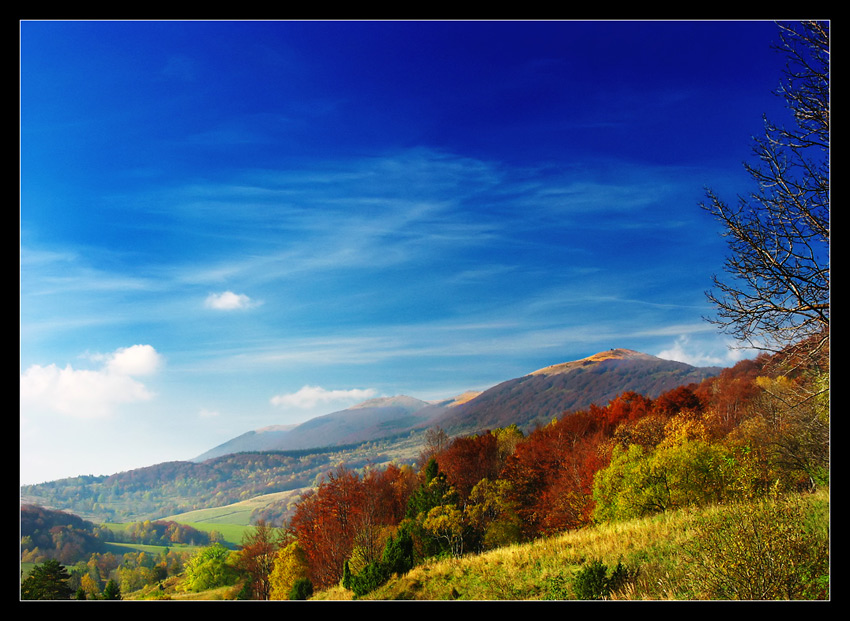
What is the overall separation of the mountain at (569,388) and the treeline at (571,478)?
3705 centimetres

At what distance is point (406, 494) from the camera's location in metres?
49.5

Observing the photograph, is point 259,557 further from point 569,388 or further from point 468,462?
point 569,388

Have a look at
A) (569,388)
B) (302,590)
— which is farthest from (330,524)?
(569,388)

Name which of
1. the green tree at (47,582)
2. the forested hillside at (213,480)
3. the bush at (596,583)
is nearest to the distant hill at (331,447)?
the forested hillside at (213,480)

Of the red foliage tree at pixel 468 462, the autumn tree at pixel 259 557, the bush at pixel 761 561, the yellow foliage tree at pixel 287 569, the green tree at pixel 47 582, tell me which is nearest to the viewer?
the bush at pixel 761 561

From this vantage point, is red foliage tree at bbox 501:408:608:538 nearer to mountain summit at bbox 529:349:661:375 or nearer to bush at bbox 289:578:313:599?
bush at bbox 289:578:313:599

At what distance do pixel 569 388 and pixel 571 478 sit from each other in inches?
2849

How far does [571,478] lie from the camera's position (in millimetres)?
40375

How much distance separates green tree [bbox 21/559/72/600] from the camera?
66.0ft

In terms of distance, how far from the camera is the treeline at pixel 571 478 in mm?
18188

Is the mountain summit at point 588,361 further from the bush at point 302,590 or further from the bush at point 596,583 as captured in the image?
the bush at point 596,583

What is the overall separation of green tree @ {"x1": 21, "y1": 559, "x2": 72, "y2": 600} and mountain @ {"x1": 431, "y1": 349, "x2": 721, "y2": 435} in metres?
68.6
